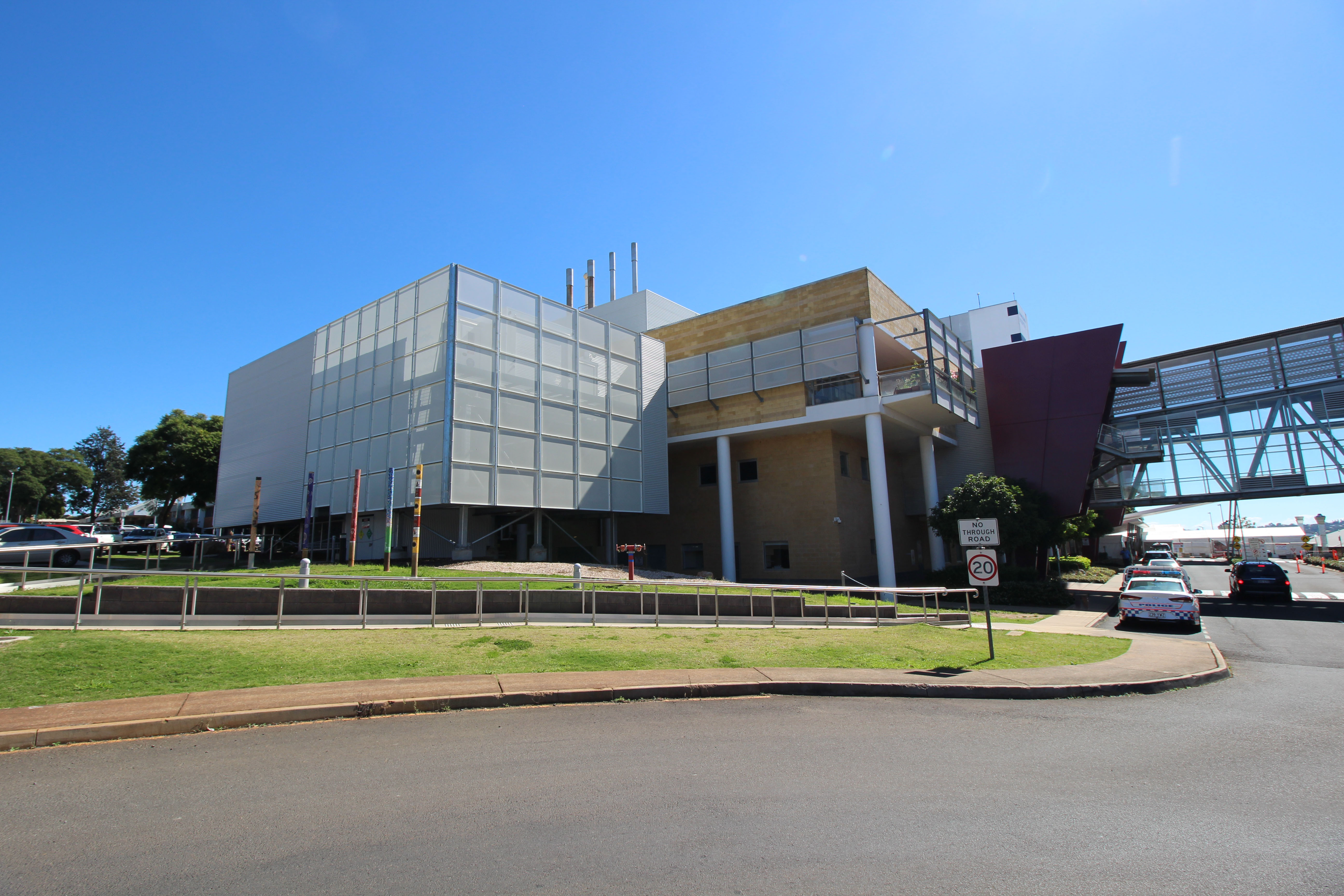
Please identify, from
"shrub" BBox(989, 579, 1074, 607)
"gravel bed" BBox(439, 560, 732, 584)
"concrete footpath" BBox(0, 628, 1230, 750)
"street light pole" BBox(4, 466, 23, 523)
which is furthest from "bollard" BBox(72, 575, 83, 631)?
"street light pole" BBox(4, 466, 23, 523)

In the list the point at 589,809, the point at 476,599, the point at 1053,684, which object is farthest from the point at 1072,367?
the point at 589,809

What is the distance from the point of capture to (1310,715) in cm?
848

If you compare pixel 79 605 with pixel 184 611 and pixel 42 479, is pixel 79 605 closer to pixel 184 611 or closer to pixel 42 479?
pixel 184 611

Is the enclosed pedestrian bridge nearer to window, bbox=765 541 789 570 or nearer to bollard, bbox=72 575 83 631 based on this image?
window, bbox=765 541 789 570

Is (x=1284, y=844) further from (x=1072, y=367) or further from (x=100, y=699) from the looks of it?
(x=1072, y=367)

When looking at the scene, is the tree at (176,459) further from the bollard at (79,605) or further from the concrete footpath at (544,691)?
the concrete footpath at (544,691)

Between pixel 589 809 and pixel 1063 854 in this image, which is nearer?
pixel 1063 854

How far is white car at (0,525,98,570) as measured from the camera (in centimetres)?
1961

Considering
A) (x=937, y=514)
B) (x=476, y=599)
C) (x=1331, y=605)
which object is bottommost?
(x=1331, y=605)

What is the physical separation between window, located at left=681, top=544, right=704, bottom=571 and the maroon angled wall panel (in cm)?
1551

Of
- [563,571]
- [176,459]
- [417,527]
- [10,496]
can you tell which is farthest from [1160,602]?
[10,496]

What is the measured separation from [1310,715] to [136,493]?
387 feet

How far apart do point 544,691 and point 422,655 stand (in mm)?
2898

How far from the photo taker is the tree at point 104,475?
87.4m
